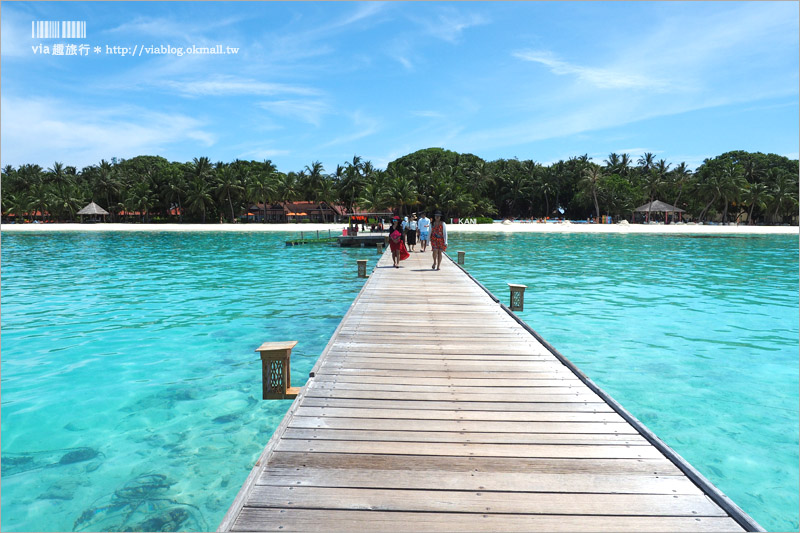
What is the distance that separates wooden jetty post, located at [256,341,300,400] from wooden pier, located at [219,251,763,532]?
19.9 inches

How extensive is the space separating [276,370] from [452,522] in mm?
3443

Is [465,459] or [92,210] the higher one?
[92,210]

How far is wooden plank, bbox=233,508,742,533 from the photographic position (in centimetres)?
276

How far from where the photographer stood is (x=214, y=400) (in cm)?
738

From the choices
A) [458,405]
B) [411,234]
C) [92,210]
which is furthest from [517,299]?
[92,210]

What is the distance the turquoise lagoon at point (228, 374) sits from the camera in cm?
522

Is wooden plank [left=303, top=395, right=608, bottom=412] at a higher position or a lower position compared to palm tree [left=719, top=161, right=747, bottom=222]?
lower

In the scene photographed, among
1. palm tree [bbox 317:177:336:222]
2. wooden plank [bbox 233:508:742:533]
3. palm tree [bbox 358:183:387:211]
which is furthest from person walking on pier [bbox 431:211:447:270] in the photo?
palm tree [bbox 317:177:336:222]

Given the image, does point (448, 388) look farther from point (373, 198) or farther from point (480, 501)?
point (373, 198)

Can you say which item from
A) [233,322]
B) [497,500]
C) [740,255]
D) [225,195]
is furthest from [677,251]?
[225,195]

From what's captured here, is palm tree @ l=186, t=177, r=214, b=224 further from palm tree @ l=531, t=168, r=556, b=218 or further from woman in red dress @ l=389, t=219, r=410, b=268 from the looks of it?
woman in red dress @ l=389, t=219, r=410, b=268

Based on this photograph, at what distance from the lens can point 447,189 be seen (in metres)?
61.2

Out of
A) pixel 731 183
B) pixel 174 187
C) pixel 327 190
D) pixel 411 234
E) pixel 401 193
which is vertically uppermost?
pixel 174 187

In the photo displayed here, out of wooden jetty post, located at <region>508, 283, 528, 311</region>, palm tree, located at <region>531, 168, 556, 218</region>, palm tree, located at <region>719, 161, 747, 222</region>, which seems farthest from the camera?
palm tree, located at <region>531, 168, 556, 218</region>
